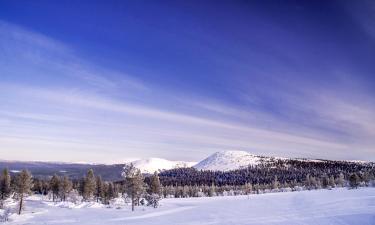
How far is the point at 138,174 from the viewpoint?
98.2 meters

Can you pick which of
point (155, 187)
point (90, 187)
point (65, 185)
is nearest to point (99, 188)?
point (65, 185)

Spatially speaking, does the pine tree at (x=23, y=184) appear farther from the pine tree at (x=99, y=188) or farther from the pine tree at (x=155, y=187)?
the pine tree at (x=99, y=188)

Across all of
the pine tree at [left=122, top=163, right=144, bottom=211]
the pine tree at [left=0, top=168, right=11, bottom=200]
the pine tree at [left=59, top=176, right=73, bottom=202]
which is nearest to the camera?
the pine tree at [left=122, top=163, right=144, bottom=211]

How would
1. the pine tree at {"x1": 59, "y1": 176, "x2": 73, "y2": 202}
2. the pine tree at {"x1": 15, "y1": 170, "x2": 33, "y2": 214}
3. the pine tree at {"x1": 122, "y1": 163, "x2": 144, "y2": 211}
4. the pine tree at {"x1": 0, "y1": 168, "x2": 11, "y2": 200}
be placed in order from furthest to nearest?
the pine tree at {"x1": 59, "y1": 176, "x2": 73, "y2": 202} < the pine tree at {"x1": 0, "y1": 168, "x2": 11, "y2": 200} < the pine tree at {"x1": 122, "y1": 163, "x2": 144, "y2": 211} < the pine tree at {"x1": 15, "y1": 170, "x2": 33, "y2": 214}

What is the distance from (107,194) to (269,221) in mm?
102305

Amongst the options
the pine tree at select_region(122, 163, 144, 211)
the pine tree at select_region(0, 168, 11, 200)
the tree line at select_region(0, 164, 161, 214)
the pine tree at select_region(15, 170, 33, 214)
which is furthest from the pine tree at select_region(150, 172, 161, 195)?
the pine tree at select_region(0, 168, 11, 200)

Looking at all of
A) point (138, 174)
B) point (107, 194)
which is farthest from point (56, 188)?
point (138, 174)

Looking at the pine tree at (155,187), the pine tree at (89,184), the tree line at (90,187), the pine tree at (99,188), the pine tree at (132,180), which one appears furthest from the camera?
the pine tree at (99,188)

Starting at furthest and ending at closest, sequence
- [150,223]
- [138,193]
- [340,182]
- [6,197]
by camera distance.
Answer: [340,182] < [6,197] < [138,193] < [150,223]

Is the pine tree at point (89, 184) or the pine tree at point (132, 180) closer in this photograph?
the pine tree at point (132, 180)

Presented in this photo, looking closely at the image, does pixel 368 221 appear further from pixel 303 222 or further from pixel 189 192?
pixel 189 192

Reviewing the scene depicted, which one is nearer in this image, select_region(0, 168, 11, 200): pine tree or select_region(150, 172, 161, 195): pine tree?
select_region(0, 168, 11, 200): pine tree

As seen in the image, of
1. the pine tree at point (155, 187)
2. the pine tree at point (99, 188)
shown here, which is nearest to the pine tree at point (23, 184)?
the pine tree at point (155, 187)

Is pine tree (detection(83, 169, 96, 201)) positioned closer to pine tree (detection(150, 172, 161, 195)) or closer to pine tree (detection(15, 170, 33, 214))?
pine tree (detection(150, 172, 161, 195))
